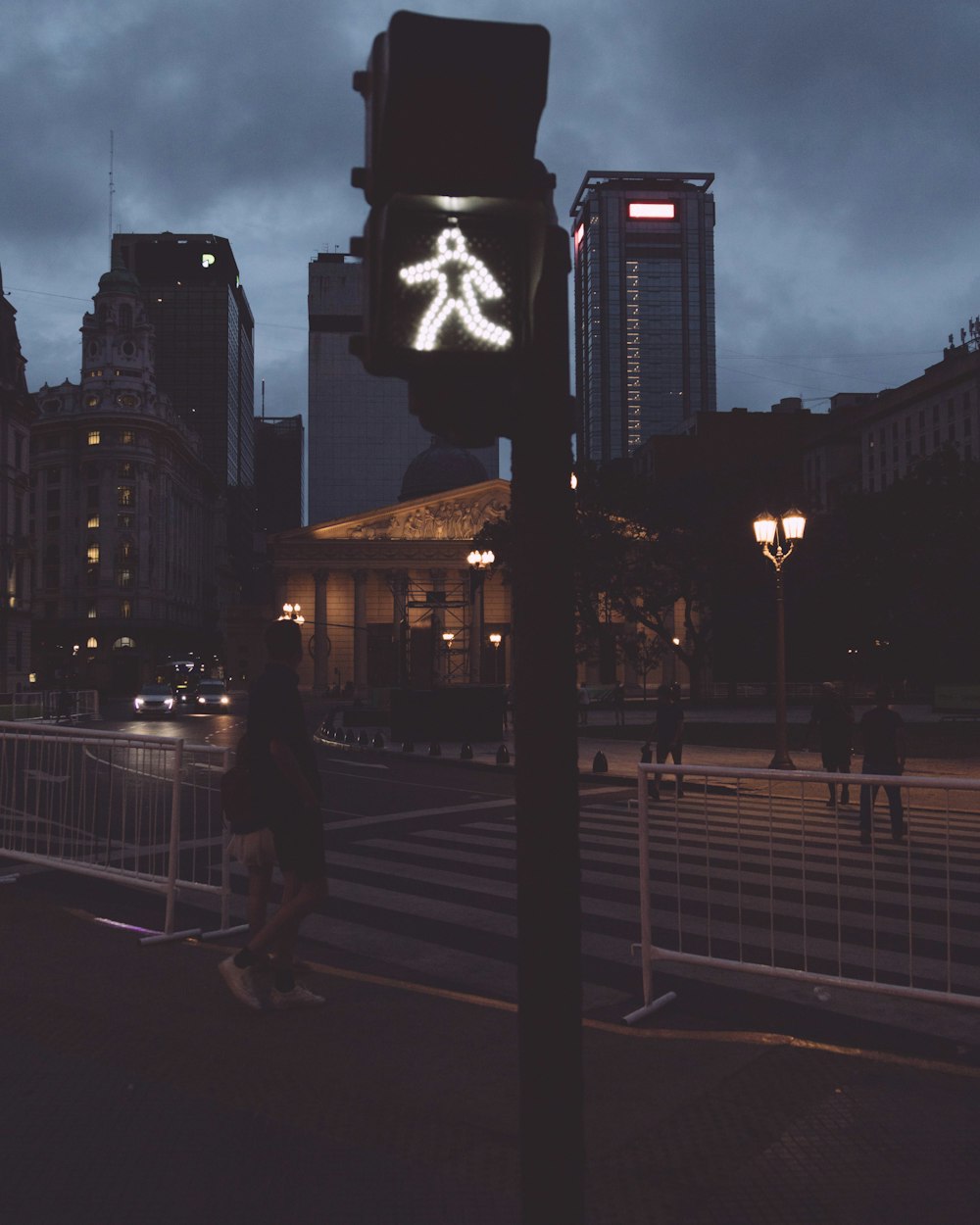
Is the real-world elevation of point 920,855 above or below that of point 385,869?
above

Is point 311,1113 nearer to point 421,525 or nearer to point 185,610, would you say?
point 421,525

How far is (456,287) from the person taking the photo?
9.13 feet

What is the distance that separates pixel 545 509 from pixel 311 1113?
115 inches

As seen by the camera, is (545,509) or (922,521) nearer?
(545,509)

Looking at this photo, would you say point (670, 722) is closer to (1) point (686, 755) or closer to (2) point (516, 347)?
(1) point (686, 755)

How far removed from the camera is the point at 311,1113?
4.62 m

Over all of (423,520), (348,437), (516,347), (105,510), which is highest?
(348,437)

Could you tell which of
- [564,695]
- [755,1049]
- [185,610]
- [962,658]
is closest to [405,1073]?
[755,1049]

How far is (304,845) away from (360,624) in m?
92.6

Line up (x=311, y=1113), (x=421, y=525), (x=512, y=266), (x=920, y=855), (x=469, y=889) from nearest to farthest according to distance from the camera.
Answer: (x=512, y=266)
(x=311, y=1113)
(x=920, y=855)
(x=469, y=889)
(x=421, y=525)

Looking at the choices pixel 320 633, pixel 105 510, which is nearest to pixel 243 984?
pixel 320 633

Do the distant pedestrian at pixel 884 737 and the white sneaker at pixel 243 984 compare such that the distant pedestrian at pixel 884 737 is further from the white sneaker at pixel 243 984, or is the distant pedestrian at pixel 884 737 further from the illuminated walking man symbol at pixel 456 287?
the illuminated walking man symbol at pixel 456 287

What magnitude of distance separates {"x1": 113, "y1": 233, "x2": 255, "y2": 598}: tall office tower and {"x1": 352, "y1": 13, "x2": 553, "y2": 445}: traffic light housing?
519ft

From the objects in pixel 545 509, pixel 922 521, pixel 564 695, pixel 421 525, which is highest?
pixel 421 525
